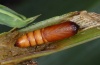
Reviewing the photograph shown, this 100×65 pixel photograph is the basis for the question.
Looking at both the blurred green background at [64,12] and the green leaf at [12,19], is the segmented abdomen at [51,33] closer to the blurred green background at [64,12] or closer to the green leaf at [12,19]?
the green leaf at [12,19]

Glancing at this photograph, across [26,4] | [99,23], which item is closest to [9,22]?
[99,23]

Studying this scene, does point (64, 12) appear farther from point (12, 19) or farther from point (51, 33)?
point (12, 19)

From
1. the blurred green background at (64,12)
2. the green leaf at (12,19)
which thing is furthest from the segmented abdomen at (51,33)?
the blurred green background at (64,12)

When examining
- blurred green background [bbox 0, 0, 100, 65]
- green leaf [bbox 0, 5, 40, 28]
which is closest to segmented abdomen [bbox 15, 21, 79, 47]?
green leaf [bbox 0, 5, 40, 28]

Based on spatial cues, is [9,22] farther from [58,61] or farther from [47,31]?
[58,61]

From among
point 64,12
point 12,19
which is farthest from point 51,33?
point 64,12

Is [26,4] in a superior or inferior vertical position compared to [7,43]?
superior

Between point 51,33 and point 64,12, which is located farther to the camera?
point 64,12

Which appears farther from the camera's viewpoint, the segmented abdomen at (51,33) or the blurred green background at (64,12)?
the blurred green background at (64,12)
